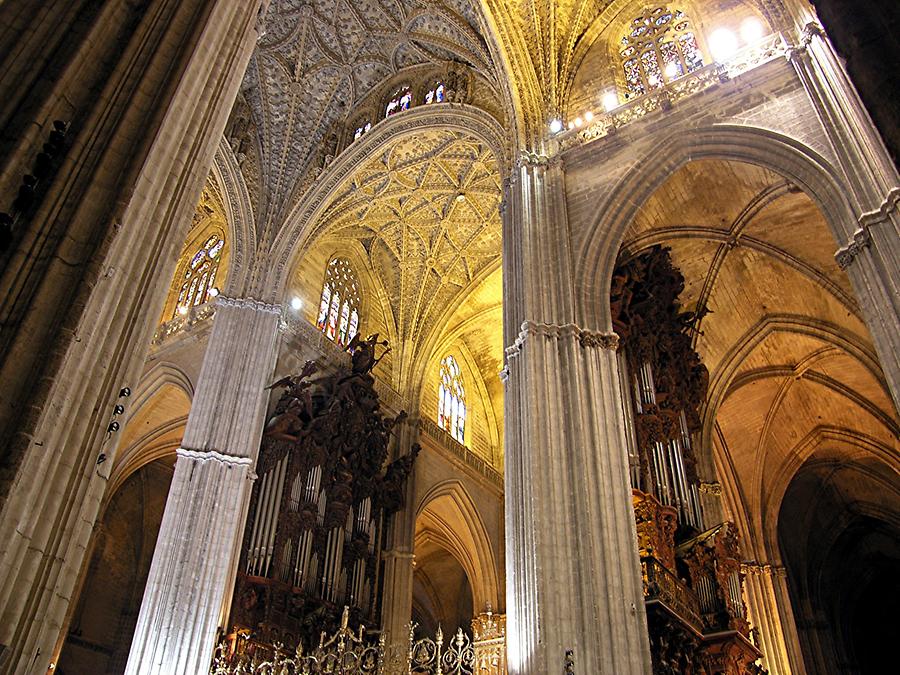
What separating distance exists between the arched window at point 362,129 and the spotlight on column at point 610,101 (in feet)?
18.5

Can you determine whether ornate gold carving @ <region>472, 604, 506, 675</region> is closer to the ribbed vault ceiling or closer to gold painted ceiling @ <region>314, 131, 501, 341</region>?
the ribbed vault ceiling

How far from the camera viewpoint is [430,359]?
1938 cm

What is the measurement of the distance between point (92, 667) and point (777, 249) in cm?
1792

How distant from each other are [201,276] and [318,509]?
6641 mm

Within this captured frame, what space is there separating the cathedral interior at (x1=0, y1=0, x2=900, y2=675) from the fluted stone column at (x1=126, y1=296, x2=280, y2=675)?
5cm

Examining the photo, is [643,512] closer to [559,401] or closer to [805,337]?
[559,401]

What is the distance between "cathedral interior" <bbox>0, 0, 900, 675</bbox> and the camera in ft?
14.5

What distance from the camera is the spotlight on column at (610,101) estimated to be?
41.9 feet

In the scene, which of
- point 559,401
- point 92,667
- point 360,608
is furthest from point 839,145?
point 92,667

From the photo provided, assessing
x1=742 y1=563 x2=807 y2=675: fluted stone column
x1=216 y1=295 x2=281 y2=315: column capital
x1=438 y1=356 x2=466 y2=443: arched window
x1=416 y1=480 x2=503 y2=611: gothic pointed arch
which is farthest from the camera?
x1=438 y1=356 x2=466 y2=443: arched window

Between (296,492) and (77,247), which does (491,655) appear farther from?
(77,247)

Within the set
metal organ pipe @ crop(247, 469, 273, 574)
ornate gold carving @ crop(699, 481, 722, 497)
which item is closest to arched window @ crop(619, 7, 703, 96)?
ornate gold carving @ crop(699, 481, 722, 497)

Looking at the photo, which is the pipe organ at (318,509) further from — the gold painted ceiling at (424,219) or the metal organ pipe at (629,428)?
the metal organ pipe at (629,428)

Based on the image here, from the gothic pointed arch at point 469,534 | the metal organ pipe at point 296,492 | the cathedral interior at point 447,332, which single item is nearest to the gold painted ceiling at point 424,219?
the cathedral interior at point 447,332
